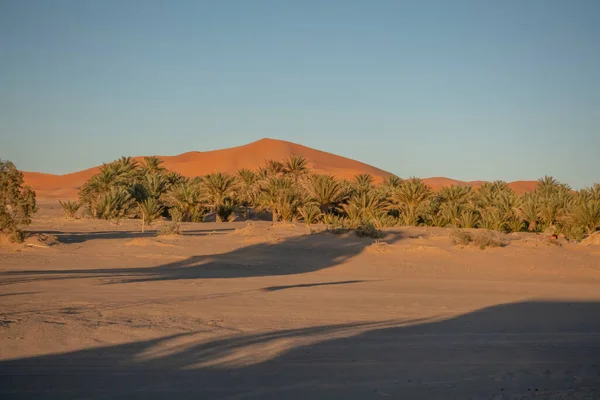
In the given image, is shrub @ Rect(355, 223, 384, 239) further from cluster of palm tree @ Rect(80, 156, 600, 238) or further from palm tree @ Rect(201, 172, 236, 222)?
palm tree @ Rect(201, 172, 236, 222)

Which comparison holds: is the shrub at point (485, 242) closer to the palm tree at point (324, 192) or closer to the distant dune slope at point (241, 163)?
the palm tree at point (324, 192)

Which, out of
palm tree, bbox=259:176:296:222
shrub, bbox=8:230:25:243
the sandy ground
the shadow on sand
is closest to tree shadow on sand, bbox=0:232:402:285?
the sandy ground

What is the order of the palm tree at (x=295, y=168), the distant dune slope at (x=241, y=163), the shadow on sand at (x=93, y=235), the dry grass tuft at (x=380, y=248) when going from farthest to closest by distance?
the distant dune slope at (x=241, y=163)
the palm tree at (x=295, y=168)
the dry grass tuft at (x=380, y=248)
the shadow on sand at (x=93, y=235)

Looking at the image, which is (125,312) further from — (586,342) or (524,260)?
(524,260)

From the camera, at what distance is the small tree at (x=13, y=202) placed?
54.0 feet

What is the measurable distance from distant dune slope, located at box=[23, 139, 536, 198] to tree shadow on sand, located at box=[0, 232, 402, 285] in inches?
3199

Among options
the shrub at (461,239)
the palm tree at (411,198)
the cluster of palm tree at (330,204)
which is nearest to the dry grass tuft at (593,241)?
the cluster of palm tree at (330,204)

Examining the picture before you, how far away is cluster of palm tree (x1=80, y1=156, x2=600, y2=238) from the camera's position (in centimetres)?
2842

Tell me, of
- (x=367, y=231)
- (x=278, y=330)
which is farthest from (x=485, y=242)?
(x=278, y=330)

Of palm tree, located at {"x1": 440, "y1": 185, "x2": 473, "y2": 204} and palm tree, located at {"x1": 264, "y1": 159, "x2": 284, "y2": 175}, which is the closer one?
palm tree, located at {"x1": 440, "y1": 185, "x2": 473, "y2": 204}

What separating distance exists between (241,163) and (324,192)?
87.5 meters

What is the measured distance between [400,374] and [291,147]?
128626 millimetres

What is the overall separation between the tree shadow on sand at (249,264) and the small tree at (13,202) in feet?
13.1

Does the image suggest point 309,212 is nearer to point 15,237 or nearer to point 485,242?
point 485,242
